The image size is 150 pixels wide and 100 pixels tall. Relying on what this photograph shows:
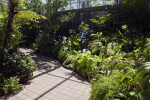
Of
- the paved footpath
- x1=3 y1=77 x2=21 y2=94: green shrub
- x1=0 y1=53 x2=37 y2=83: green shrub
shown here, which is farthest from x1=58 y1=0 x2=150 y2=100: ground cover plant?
x1=3 y1=77 x2=21 y2=94: green shrub

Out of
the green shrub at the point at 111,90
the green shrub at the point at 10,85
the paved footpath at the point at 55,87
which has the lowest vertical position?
the paved footpath at the point at 55,87

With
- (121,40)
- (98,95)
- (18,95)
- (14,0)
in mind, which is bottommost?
(18,95)

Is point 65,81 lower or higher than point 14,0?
lower

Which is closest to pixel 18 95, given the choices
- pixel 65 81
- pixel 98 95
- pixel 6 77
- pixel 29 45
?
pixel 6 77

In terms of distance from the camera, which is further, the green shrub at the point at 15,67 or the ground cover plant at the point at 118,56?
the green shrub at the point at 15,67

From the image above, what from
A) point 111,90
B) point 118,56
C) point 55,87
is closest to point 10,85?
point 55,87

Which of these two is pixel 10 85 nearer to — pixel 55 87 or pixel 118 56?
pixel 55 87

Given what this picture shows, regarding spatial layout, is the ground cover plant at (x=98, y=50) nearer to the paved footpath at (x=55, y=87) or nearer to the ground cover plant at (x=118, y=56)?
the ground cover plant at (x=118, y=56)

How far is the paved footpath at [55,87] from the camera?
10.7ft

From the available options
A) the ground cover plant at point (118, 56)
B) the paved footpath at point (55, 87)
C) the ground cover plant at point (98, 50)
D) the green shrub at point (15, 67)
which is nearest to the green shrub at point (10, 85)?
the ground cover plant at point (98, 50)

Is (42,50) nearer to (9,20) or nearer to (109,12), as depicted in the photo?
(9,20)

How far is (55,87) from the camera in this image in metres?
3.77

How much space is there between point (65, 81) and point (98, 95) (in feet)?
5.36

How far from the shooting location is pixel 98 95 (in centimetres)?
271
